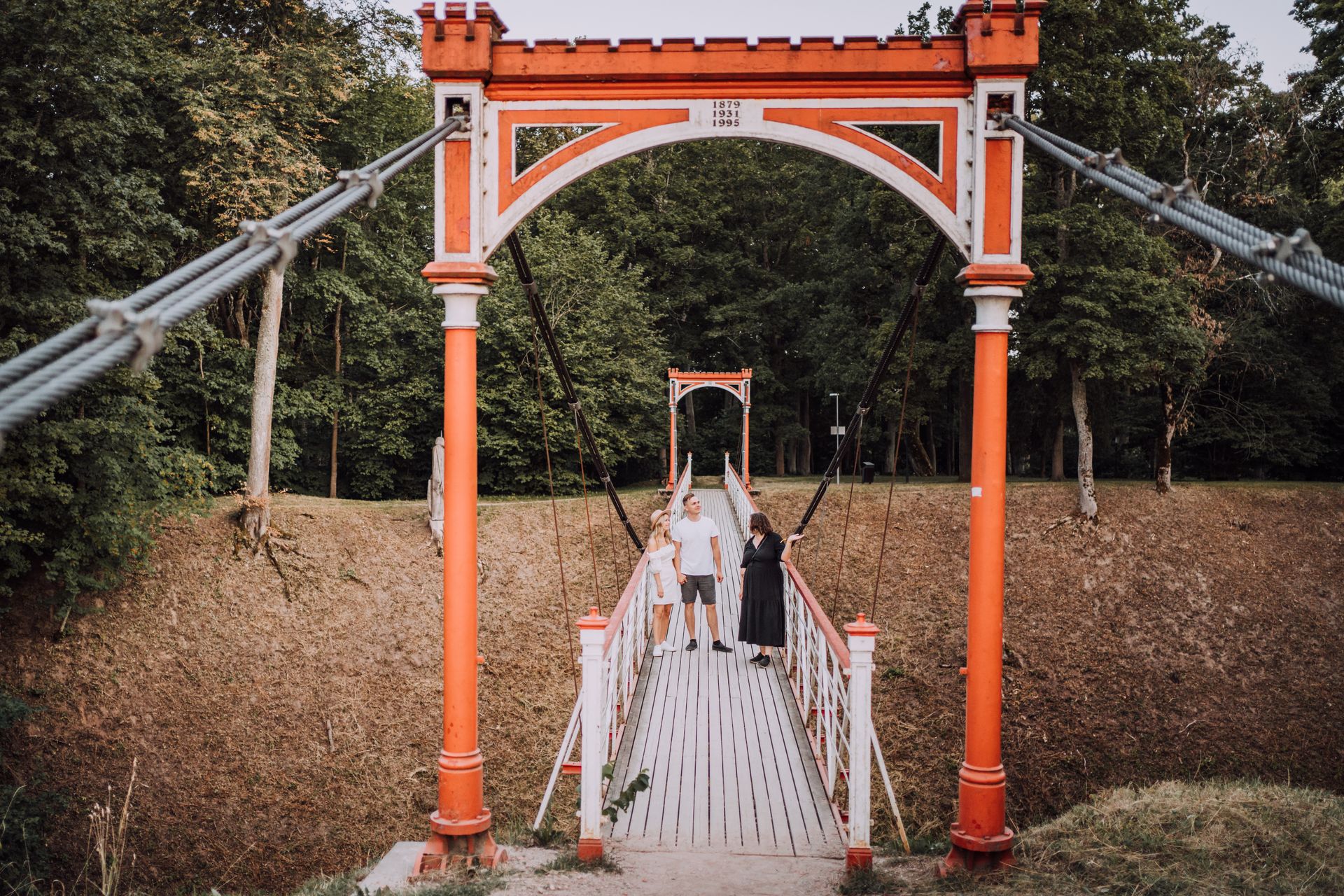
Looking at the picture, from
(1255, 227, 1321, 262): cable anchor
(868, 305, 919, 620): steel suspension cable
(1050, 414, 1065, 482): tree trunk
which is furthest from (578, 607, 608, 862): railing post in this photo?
(1050, 414, 1065, 482): tree trunk

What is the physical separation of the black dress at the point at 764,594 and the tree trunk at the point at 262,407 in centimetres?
971

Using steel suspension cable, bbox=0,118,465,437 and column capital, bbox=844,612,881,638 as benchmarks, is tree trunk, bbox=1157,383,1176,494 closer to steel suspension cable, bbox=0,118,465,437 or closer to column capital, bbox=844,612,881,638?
column capital, bbox=844,612,881,638

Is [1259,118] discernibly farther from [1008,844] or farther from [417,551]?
[1008,844]

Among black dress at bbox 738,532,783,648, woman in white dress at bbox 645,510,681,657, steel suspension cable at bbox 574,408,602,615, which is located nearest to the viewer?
black dress at bbox 738,532,783,648

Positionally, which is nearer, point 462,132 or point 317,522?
point 462,132

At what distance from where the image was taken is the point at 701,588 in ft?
27.0

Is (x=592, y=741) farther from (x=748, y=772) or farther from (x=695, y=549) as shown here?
(x=695, y=549)

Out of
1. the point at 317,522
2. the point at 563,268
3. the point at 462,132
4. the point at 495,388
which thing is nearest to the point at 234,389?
the point at 317,522

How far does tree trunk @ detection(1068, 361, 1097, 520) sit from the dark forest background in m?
0.12

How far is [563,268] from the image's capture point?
24188 millimetres

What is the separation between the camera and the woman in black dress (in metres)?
7.50

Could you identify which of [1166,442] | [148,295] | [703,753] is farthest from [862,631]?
[1166,442]

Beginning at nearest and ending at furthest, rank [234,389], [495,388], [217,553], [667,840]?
[667,840], [217,553], [234,389], [495,388]

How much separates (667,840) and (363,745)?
7.17 meters
